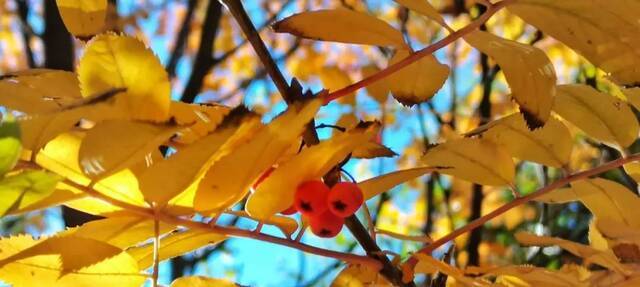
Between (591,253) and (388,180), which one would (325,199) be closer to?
(388,180)

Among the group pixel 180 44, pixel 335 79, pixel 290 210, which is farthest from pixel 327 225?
pixel 180 44

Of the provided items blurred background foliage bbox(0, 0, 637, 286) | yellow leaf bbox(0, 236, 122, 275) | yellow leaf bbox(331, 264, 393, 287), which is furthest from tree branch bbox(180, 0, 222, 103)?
yellow leaf bbox(0, 236, 122, 275)

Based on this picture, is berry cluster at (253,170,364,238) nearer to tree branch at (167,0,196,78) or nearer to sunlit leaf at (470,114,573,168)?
sunlit leaf at (470,114,573,168)

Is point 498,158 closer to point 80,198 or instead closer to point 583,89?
point 583,89

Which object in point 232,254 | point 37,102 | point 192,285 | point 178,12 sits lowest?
point 232,254

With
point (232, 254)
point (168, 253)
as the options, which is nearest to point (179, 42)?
point (232, 254)

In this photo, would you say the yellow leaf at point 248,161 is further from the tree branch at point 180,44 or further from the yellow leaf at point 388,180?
the tree branch at point 180,44

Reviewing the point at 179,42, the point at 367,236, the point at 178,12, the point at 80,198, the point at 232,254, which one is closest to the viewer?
the point at 80,198
